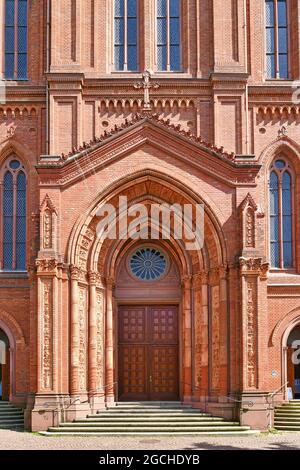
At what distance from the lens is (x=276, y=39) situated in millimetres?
31297

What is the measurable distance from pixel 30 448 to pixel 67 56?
14651 millimetres

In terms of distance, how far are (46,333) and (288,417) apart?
842cm

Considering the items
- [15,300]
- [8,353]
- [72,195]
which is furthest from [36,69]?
[8,353]

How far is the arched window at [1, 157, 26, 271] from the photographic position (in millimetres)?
29781

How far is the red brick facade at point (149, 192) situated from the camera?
26156mm

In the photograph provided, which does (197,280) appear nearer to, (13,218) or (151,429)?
(151,429)

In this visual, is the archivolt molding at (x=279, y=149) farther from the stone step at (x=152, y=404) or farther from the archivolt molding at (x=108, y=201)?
the stone step at (x=152, y=404)

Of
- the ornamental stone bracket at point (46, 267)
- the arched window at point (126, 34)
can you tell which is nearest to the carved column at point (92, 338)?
the ornamental stone bracket at point (46, 267)

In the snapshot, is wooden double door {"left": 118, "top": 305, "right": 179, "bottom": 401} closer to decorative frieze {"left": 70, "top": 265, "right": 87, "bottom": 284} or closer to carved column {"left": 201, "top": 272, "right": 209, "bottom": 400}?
carved column {"left": 201, "top": 272, "right": 209, "bottom": 400}

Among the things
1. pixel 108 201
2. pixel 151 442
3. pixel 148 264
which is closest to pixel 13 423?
pixel 151 442

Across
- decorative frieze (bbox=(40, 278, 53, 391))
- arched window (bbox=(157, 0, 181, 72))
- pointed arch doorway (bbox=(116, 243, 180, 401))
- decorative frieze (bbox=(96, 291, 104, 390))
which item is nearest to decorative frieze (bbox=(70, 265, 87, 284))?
decorative frieze (bbox=(40, 278, 53, 391))

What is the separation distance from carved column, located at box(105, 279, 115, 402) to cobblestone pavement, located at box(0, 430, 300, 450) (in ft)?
11.6

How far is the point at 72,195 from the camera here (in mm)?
27031
